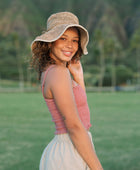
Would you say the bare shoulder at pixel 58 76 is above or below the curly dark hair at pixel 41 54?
below

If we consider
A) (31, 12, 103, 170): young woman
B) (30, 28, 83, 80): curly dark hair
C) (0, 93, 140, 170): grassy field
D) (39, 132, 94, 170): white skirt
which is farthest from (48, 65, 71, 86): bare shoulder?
(0, 93, 140, 170): grassy field

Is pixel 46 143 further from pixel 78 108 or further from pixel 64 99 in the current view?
pixel 64 99

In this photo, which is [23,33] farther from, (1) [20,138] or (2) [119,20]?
(1) [20,138]

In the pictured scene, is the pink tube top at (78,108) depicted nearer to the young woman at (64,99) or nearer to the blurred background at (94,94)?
the young woman at (64,99)

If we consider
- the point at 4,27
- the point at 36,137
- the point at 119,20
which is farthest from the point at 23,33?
the point at 36,137

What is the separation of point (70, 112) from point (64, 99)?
9cm

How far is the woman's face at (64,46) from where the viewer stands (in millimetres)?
2107

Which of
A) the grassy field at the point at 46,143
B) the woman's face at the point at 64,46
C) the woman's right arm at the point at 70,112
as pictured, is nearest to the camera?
the woman's right arm at the point at 70,112

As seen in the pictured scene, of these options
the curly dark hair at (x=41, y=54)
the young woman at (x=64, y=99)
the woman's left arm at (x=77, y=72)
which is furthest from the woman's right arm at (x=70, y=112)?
the woman's left arm at (x=77, y=72)

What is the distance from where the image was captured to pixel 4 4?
196 m

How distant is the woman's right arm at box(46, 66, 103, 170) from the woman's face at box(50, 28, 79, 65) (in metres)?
0.26

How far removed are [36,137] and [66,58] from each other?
6.26m

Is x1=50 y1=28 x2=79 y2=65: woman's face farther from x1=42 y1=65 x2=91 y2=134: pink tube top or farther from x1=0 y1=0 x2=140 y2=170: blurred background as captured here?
x1=0 y1=0 x2=140 y2=170: blurred background

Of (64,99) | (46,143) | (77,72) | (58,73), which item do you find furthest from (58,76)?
(46,143)
